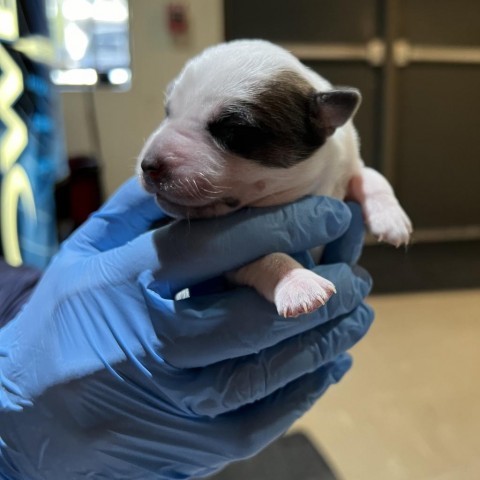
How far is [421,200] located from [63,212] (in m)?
1.36

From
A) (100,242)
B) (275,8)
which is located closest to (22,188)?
(100,242)

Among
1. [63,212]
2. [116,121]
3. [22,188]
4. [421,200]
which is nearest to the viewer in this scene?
[22,188]

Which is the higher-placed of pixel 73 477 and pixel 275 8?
pixel 275 8

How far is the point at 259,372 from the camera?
714 mm

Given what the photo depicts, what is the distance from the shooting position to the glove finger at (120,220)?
2.78 feet

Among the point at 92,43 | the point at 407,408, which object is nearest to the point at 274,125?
the point at 407,408

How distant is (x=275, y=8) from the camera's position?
6.85 feet

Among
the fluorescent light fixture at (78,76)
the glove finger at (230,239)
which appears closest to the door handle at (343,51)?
the fluorescent light fixture at (78,76)

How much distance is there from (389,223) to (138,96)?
1.60m

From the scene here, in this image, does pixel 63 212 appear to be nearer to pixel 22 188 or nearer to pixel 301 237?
pixel 22 188

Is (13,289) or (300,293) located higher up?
(300,293)

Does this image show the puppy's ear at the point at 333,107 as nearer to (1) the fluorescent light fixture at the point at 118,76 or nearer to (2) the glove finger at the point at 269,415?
(2) the glove finger at the point at 269,415

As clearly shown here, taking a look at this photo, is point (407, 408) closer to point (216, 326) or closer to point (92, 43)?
point (216, 326)

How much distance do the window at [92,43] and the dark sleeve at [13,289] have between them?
1.39 metres
